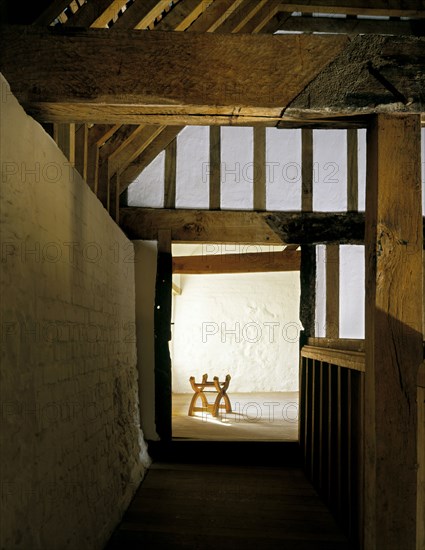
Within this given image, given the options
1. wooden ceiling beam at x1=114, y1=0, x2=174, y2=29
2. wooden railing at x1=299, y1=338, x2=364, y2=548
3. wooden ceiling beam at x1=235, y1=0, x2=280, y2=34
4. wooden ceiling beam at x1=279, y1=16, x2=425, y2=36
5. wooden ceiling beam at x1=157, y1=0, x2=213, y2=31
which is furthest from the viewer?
wooden ceiling beam at x1=279, y1=16, x2=425, y2=36

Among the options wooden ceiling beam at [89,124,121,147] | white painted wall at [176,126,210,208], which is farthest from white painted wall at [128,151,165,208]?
wooden ceiling beam at [89,124,121,147]

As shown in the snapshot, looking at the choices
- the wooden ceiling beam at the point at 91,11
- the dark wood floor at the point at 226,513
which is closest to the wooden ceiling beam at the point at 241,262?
the dark wood floor at the point at 226,513

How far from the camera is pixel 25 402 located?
72.9 inches

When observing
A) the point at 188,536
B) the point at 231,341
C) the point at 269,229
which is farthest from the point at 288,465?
the point at 231,341

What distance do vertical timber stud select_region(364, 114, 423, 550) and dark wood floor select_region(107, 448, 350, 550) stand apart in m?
0.79

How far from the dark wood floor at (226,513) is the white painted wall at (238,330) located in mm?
5258

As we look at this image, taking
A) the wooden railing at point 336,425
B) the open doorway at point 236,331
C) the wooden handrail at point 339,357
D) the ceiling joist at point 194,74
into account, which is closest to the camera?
the ceiling joist at point 194,74

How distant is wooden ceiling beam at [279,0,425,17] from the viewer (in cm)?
483

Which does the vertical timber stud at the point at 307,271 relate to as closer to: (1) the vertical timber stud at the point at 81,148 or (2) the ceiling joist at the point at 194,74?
(1) the vertical timber stud at the point at 81,148

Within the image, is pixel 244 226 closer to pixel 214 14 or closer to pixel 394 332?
pixel 214 14

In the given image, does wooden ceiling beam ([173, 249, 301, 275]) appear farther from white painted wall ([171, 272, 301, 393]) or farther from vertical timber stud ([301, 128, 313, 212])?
vertical timber stud ([301, 128, 313, 212])

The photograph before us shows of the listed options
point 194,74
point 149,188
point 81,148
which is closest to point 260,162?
point 149,188

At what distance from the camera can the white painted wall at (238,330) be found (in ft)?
31.7

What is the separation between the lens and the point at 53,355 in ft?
7.17
